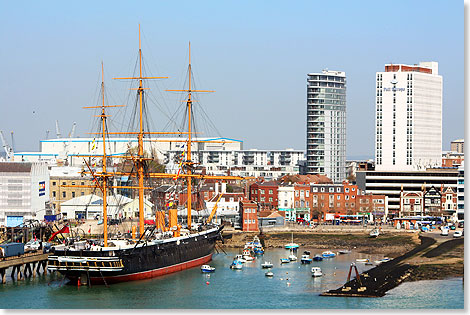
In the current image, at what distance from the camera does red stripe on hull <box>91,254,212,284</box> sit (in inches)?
2267

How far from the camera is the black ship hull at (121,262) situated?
5672cm

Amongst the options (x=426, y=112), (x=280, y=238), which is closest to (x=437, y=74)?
(x=426, y=112)

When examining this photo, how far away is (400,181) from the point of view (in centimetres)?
11581

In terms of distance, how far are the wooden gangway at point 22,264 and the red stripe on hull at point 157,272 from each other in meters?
6.03

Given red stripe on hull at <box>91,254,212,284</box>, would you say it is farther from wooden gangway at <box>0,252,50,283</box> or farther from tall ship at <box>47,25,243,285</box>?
wooden gangway at <box>0,252,50,283</box>

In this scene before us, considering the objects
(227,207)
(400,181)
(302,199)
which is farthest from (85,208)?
(400,181)

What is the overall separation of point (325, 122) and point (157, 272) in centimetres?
9278

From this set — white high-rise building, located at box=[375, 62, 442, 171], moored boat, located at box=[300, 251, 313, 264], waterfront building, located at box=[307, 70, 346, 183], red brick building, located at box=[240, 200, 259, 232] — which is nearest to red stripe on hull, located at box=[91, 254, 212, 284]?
moored boat, located at box=[300, 251, 313, 264]

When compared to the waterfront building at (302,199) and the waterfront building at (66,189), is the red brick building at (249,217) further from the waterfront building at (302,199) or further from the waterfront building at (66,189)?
the waterfront building at (66,189)

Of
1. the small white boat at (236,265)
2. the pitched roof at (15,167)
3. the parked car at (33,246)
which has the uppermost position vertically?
the pitched roof at (15,167)

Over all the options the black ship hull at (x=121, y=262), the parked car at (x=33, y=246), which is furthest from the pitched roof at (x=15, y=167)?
the black ship hull at (x=121, y=262)

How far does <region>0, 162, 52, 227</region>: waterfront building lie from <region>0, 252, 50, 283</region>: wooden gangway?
21.1 m

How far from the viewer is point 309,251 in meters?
74.1

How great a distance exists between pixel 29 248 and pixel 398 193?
195ft
